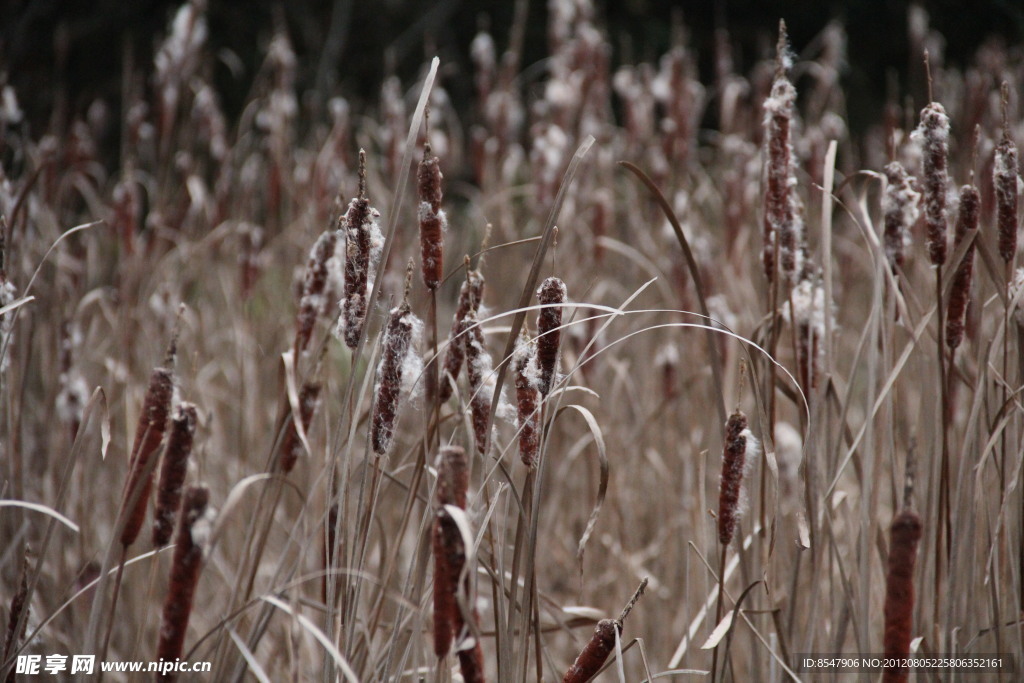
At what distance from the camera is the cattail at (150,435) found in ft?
1.91

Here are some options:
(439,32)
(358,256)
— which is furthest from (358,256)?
(439,32)

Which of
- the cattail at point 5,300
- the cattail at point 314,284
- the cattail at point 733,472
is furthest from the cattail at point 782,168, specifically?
the cattail at point 5,300

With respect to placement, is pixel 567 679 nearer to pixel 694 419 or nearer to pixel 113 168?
pixel 694 419

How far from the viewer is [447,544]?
0.46 meters

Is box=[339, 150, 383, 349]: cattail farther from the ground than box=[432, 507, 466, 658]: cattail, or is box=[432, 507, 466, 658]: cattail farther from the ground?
box=[339, 150, 383, 349]: cattail

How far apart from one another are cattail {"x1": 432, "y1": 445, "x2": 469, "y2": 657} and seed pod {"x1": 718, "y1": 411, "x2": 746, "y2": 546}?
0.25 meters

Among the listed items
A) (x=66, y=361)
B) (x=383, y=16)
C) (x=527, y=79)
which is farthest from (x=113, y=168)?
(x=66, y=361)

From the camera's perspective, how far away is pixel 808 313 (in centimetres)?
80

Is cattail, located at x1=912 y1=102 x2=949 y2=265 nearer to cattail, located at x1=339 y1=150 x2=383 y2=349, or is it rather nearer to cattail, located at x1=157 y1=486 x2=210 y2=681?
cattail, located at x1=339 y1=150 x2=383 y2=349

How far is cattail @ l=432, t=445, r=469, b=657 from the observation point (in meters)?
0.46

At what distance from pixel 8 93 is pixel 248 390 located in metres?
0.63

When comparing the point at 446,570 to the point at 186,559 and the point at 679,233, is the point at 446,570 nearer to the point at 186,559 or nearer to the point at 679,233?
the point at 186,559

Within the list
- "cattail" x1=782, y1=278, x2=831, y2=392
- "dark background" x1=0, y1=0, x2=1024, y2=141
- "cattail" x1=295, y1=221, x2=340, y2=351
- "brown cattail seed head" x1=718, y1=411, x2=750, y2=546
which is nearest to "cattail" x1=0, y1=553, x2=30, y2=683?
"cattail" x1=295, y1=221, x2=340, y2=351

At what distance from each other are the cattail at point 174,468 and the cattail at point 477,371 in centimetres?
21
